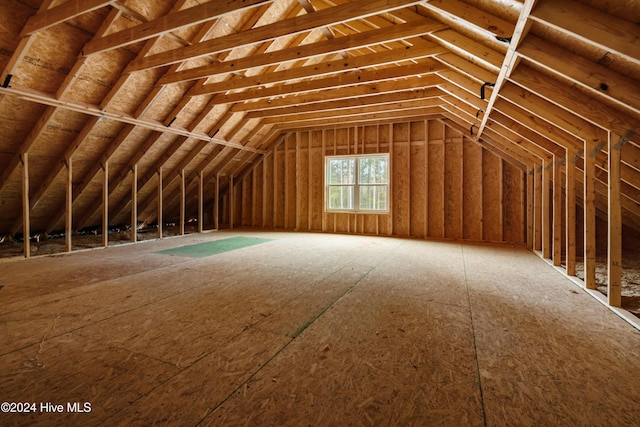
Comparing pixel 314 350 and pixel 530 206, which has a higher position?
pixel 530 206

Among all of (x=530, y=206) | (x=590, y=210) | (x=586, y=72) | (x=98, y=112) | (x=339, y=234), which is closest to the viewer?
(x=586, y=72)

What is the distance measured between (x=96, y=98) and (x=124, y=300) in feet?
12.5

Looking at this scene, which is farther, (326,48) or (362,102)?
(362,102)

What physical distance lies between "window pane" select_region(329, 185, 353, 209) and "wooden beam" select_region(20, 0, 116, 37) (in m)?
6.47

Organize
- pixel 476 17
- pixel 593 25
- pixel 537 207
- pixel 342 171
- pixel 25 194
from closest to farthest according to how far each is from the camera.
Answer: pixel 593 25 → pixel 476 17 → pixel 25 194 → pixel 537 207 → pixel 342 171

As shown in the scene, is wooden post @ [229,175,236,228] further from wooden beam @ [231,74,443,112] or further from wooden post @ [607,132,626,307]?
wooden post @ [607,132,626,307]

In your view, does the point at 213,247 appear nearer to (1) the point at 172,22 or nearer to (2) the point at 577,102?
(1) the point at 172,22

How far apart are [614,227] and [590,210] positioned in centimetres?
55

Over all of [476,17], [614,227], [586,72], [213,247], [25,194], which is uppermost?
[476,17]

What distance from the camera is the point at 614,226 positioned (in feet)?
8.55

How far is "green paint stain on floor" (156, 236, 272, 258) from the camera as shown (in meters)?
5.21

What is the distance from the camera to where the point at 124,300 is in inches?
109

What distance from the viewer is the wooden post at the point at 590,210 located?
299 centimetres

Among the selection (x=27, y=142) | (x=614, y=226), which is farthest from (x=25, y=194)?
(x=614, y=226)
